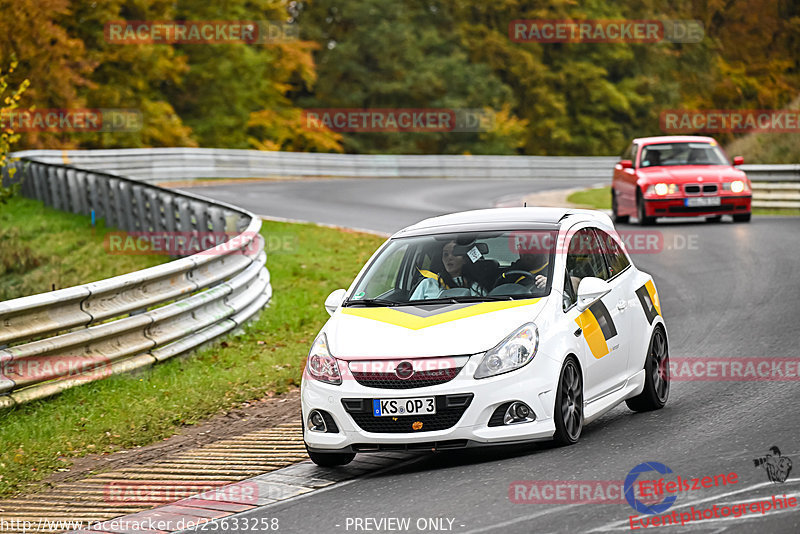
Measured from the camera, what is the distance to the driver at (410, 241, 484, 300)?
28.1 ft

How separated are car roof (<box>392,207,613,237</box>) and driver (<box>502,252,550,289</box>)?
1.06 feet

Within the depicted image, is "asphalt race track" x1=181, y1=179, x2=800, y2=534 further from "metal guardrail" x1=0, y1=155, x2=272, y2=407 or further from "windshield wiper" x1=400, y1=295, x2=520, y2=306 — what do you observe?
"metal guardrail" x1=0, y1=155, x2=272, y2=407

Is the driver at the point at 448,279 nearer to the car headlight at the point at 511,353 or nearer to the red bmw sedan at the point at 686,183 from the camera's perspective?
the car headlight at the point at 511,353

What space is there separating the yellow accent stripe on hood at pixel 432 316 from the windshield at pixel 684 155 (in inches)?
614

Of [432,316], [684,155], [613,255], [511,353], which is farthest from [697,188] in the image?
[511,353]

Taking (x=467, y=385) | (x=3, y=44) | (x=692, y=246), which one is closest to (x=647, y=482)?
(x=467, y=385)

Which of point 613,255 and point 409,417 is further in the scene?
point 613,255

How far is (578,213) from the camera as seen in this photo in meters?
9.50

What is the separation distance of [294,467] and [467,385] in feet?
5.01

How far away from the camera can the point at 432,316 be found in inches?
314

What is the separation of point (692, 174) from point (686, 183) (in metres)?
0.26

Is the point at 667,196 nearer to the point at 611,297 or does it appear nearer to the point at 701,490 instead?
the point at 611,297

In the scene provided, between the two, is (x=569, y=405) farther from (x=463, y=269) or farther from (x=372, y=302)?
(x=372, y=302)

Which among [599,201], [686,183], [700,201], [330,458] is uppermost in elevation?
[330,458]
